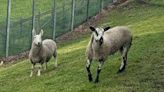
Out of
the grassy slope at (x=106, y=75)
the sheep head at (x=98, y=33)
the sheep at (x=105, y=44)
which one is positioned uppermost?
the sheep head at (x=98, y=33)

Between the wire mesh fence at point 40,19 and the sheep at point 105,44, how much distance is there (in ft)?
53.0

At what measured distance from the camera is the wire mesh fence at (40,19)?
126ft

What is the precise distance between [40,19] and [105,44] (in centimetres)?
2252

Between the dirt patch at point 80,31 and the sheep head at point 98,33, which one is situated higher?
the sheep head at point 98,33

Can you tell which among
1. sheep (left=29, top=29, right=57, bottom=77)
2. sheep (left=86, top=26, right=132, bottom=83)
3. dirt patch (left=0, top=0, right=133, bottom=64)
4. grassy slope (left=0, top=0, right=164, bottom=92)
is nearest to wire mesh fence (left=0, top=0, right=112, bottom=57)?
dirt patch (left=0, top=0, right=133, bottom=64)

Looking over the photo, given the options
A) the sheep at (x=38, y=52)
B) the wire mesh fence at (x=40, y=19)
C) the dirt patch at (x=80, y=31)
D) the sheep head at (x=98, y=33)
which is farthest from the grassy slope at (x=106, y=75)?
the wire mesh fence at (x=40, y=19)

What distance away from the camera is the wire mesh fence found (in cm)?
3843

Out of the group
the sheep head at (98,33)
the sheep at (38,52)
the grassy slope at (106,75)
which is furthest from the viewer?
the sheep at (38,52)

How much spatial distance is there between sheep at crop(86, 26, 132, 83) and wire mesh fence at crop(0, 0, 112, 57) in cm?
1616

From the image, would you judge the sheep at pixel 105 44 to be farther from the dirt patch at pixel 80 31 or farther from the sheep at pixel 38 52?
the dirt patch at pixel 80 31

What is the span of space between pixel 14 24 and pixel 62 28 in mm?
5021

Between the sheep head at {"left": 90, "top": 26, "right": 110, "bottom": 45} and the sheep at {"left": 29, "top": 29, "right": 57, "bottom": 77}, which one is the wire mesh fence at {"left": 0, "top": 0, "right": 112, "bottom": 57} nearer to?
the sheep at {"left": 29, "top": 29, "right": 57, "bottom": 77}

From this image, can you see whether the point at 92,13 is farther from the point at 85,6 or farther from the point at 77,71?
the point at 77,71

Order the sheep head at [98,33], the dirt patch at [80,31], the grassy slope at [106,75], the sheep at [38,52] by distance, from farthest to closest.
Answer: the dirt patch at [80,31], the sheep at [38,52], the grassy slope at [106,75], the sheep head at [98,33]
